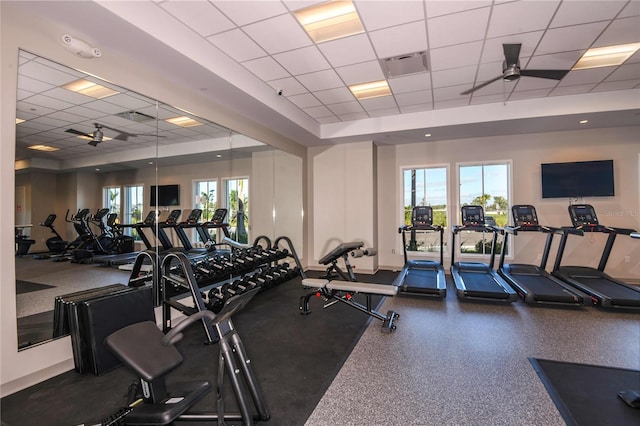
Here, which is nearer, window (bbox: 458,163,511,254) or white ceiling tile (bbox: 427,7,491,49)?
white ceiling tile (bbox: 427,7,491,49)

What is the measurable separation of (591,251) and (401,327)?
493 cm

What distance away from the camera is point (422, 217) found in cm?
591

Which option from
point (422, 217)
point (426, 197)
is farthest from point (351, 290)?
point (426, 197)

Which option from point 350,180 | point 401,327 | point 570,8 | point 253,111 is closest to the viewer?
point 570,8

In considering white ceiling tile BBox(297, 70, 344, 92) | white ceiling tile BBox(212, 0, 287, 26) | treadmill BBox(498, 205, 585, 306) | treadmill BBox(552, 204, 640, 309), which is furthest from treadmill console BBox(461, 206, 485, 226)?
white ceiling tile BBox(212, 0, 287, 26)

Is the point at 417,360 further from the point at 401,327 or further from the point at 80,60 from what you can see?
the point at 80,60

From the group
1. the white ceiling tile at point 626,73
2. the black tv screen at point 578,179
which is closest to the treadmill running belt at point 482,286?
the black tv screen at point 578,179

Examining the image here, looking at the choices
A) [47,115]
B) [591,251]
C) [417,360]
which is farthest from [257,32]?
[591,251]

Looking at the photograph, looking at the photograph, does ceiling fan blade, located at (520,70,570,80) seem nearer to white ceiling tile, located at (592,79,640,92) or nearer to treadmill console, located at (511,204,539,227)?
white ceiling tile, located at (592,79,640,92)

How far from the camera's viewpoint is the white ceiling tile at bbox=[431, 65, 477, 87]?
402 centimetres

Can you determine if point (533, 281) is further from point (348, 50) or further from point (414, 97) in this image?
point (348, 50)

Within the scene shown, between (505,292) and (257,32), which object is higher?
(257,32)

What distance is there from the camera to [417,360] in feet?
8.99

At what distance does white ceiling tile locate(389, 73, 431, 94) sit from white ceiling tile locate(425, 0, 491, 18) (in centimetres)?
130
